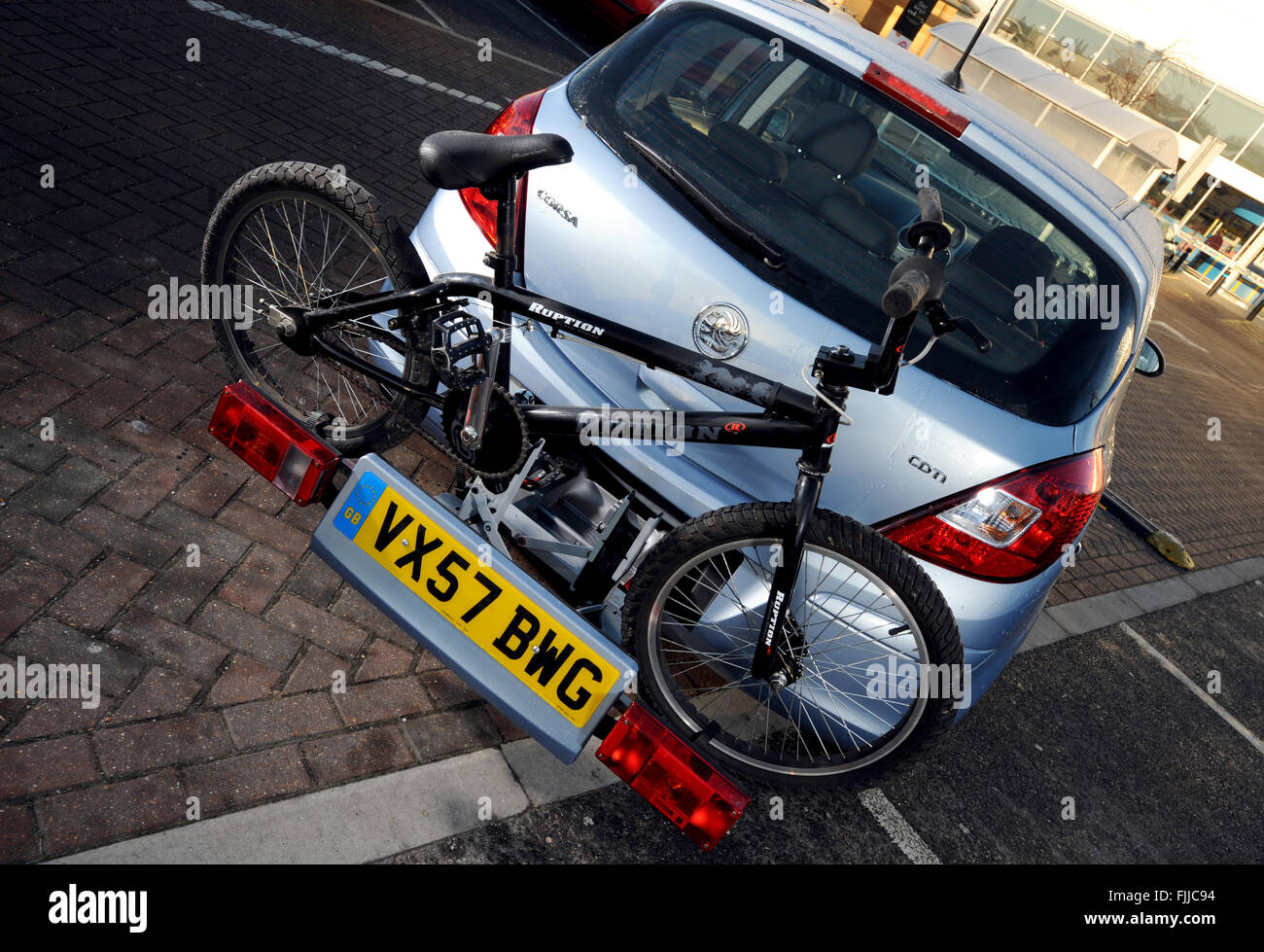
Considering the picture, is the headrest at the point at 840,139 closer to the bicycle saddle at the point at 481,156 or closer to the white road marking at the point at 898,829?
the bicycle saddle at the point at 481,156

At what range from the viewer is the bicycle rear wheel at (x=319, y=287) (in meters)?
2.96

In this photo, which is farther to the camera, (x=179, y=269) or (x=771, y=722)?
(x=179, y=269)

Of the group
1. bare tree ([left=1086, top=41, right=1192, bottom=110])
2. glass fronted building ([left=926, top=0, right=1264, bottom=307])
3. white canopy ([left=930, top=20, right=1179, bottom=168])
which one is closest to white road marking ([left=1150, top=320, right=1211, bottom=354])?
glass fronted building ([left=926, top=0, right=1264, bottom=307])

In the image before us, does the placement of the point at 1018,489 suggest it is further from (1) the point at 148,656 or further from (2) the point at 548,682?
(1) the point at 148,656

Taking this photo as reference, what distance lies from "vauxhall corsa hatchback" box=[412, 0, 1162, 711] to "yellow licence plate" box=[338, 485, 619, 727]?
0.63 metres

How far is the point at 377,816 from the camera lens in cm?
230

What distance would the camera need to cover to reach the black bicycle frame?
89.6 inches

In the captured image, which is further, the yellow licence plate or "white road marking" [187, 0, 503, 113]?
"white road marking" [187, 0, 503, 113]

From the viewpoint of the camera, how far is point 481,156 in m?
2.48

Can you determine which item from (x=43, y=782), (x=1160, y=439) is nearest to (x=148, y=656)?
(x=43, y=782)

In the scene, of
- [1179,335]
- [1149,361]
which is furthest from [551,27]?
[1179,335]

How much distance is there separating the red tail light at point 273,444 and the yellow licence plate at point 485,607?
0.66ft

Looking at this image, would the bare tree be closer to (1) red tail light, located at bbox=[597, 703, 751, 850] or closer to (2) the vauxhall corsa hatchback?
(2) the vauxhall corsa hatchback
